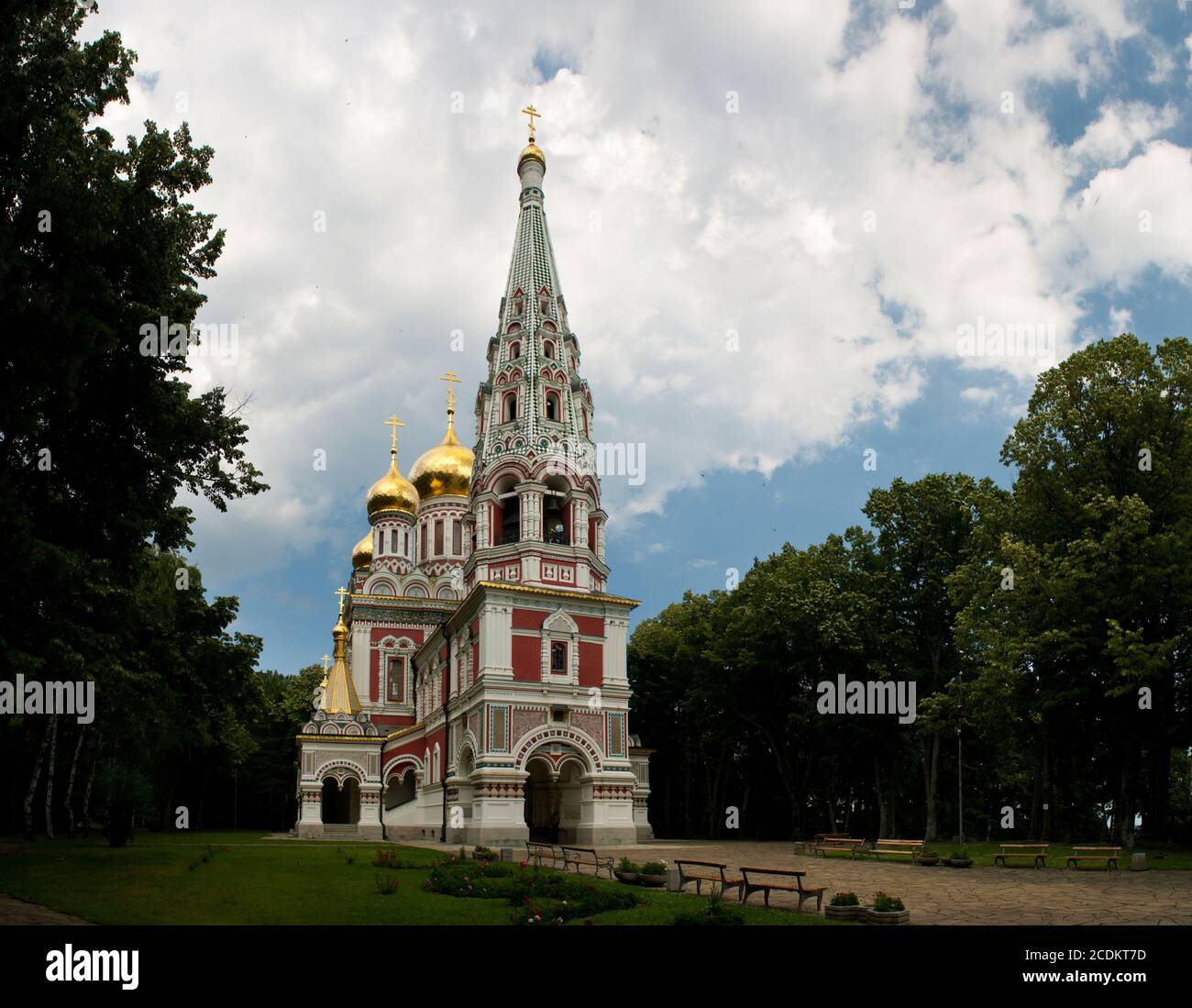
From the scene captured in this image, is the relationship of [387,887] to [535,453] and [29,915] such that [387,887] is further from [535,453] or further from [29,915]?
[535,453]

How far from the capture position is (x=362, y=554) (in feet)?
193

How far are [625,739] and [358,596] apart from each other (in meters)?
20.3

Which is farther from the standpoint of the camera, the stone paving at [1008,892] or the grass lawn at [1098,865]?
the grass lawn at [1098,865]

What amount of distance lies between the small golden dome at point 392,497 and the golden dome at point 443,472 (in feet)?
2.45

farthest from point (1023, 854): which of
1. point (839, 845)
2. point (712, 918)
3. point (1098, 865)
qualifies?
point (712, 918)

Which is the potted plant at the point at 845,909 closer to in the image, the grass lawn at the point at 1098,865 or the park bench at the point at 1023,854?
the park bench at the point at 1023,854

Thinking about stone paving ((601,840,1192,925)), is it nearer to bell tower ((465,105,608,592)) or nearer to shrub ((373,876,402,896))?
shrub ((373,876,402,896))

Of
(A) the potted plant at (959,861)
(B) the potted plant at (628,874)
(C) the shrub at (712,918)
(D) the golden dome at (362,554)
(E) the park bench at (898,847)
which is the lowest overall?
(E) the park bench at (898,847)

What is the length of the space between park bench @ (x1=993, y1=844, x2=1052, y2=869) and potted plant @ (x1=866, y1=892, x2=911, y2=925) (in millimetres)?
10900

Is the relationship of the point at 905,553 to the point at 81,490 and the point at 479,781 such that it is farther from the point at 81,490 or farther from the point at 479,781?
the point at 81,490

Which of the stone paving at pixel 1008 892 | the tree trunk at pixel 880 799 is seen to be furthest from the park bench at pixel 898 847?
the tree trunk at pixel 880 799

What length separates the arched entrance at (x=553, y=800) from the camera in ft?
113

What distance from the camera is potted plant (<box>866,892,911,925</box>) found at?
12.8 metres

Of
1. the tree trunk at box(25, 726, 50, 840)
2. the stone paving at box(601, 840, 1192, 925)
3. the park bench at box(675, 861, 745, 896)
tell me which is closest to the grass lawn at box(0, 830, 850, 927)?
the park bench at box(675, 861, 745, 896)
